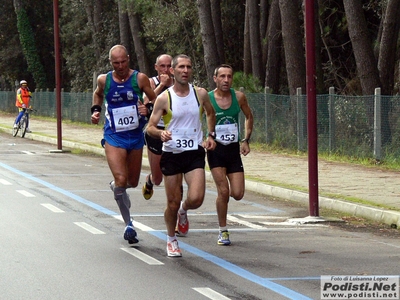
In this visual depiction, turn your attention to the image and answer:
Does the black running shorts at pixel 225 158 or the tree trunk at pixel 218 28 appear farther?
the tree trunk at pixel 218 28

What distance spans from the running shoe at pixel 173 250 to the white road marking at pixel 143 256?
185mm

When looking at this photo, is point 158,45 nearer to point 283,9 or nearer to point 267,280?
point 283,9

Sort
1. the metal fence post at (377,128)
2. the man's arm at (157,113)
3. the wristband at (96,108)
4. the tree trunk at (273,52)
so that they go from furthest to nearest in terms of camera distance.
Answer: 1. the tree trunk at (273,52)
2. the metal fence post at (377,128)
3. the wristband at (96,108)
4. the man's arm at (157,113)

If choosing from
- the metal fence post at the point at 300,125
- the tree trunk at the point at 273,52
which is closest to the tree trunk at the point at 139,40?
the tree trunk at the point at 273,52

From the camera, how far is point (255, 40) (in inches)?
1253

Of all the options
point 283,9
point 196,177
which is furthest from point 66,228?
point 283,9

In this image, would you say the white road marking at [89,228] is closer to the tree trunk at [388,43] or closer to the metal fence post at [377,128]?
the metal fence post at [377,128]

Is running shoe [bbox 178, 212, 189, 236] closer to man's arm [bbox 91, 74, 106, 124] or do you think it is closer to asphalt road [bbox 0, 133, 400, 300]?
asphalt road [bbox 0, 133, 400, 300]

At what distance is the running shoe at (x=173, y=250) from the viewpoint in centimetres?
918

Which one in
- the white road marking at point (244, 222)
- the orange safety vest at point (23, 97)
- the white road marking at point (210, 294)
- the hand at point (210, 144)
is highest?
the orange safety vest at point (23, 97)

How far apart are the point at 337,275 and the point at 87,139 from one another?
22655 mm

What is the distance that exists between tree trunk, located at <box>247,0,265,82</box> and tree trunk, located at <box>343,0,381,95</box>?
30.0 feet

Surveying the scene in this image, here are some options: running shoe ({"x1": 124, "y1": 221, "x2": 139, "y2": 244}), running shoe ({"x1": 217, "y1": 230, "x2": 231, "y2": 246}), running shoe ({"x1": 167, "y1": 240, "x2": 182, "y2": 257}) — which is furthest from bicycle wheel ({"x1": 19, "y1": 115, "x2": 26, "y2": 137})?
running shoe ({"x1": 167, "y1": 240, "x2": 182, "y2": 257})

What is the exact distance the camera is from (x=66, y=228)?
36.4 ft
